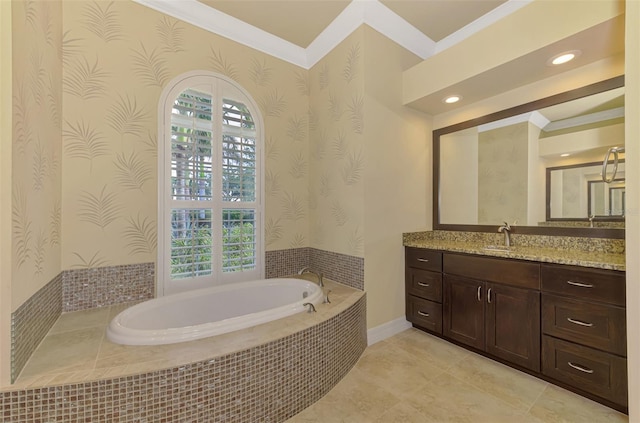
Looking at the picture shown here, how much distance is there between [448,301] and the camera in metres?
2.17

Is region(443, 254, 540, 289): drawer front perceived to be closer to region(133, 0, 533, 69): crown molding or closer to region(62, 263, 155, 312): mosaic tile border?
region(133, 0, 533, 69): crown molding

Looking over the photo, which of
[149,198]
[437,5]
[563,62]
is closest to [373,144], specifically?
[437,5]

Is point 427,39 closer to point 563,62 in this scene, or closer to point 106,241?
point 563,62

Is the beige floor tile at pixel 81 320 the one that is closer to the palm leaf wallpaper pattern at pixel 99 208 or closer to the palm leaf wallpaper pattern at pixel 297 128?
the palm leaf wallpaper pattern at pixel 99 208

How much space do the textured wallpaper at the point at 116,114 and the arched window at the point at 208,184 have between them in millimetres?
99

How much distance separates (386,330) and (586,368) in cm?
127

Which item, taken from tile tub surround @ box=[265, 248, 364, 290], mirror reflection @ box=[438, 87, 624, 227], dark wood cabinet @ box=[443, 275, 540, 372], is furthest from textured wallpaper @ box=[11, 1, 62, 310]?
mirror reflection @ box=[438, 87, 624, 227]

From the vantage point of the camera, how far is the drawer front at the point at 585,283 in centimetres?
141

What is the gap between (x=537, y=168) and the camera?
2109 millimetres

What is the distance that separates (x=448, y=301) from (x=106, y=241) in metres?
2.71

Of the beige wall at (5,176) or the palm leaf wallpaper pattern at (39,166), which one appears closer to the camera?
the beige wall at (5,176)

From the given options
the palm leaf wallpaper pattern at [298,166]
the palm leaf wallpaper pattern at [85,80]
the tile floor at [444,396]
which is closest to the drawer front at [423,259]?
the tile floor at [444,396]

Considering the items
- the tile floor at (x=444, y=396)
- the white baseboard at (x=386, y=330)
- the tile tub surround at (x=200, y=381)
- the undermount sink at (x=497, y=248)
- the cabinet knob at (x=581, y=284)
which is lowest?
the tile floor at (x=444, y=396)

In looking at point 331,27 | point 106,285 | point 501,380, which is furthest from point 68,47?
point 501,380
